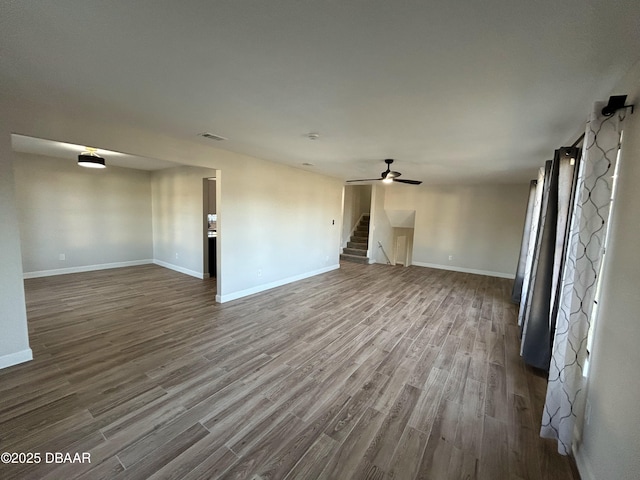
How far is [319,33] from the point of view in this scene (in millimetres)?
1323

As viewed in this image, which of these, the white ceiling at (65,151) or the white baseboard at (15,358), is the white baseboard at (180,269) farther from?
the white baseboard at (15,358)

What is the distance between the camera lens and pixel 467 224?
747cm

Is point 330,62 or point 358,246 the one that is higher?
point 330,62

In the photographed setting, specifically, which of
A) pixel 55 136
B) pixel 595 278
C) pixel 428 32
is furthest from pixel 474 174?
pixel 55 136

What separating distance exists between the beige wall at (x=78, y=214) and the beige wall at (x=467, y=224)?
25.1 ft

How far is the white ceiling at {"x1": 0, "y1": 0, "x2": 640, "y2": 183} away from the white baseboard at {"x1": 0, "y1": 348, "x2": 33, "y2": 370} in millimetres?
2484

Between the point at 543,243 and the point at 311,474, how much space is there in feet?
10.0

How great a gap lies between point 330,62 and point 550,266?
2.95 meters

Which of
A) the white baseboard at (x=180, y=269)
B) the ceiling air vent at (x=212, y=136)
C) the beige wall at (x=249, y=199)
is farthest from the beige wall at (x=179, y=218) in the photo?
the ceiling air vent at (x=212, y=136)

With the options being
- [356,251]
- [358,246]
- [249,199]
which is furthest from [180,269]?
[358,246]

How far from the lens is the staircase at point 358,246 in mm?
8567

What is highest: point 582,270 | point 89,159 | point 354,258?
point 89,159

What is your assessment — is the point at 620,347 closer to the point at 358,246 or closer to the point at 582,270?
the point at 582,270

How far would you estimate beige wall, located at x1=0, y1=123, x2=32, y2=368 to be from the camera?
7.75ft
